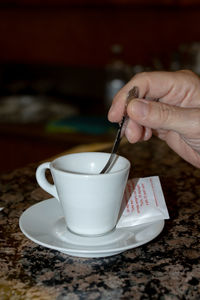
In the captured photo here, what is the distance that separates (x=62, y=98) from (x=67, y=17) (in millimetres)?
496

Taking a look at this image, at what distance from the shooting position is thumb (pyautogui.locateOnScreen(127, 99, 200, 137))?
2.17 feet

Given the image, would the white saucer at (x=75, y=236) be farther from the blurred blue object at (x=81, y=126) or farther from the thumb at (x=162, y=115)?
the blurred blue object at (x=81, y=126)

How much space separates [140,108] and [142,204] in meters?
0.14

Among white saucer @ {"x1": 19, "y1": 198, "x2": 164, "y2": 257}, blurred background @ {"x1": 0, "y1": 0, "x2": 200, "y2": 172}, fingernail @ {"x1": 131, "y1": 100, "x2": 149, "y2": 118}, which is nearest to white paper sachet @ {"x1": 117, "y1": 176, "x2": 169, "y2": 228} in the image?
white saucer @ {"x1": 19, "y1": 198, "x2": 164, "y2": 257}

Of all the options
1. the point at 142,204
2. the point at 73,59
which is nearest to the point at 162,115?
the point at 142,204

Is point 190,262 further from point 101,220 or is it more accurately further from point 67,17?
point 67,17

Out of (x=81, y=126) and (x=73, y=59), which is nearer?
(x=81, y=126)

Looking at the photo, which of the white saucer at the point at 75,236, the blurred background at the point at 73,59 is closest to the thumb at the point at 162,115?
the white saucer at the point at 75,236

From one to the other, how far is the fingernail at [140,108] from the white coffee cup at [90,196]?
7 centimetres

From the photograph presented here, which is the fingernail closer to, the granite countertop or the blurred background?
the granite countertop

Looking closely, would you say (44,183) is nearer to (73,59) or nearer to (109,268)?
(109,268)

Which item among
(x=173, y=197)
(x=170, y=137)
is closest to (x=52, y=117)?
(x=170, y=137)

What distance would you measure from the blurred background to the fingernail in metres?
1.50

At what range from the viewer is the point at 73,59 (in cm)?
280
